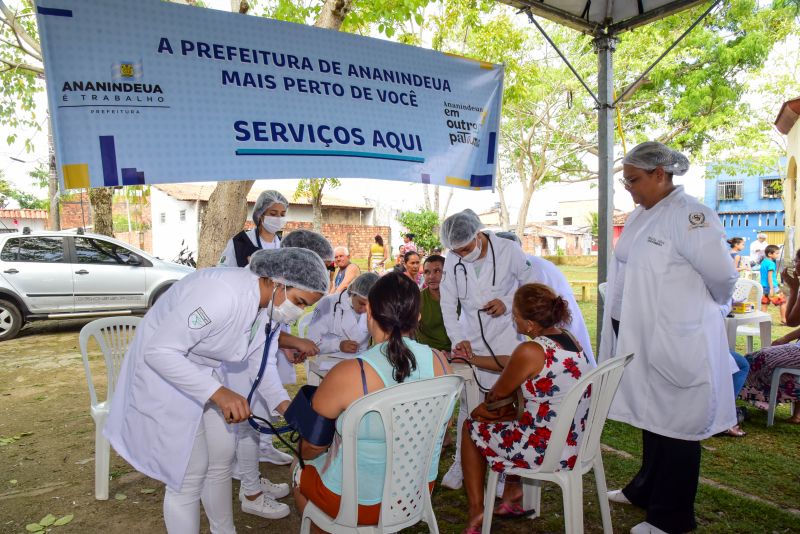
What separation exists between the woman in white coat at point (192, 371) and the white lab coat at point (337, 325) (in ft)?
5.92

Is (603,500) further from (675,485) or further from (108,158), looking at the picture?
(108,158)

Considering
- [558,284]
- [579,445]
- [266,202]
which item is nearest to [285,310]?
[579,445]

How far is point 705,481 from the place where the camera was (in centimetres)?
366

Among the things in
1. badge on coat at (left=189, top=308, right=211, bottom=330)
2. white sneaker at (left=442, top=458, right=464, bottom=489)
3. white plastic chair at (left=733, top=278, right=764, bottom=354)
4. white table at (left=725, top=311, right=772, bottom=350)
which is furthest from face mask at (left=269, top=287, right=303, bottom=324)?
white plastic chair at (left=733, top=278, right=764, bottom=354)

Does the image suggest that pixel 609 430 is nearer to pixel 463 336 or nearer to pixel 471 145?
pixel 463 336

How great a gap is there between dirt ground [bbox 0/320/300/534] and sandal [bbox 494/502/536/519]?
118 centimetres

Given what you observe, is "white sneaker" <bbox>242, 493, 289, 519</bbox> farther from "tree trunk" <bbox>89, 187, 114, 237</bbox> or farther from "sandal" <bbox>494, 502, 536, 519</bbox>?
"tree trunk" <bbox>89, 187, 114, 237</bbox>

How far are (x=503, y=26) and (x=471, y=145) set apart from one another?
9.56 meters

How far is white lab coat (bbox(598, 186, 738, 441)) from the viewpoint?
2730mm

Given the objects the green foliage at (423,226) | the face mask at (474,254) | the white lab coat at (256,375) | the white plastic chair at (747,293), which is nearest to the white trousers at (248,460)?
the white lab coat at (256,375)

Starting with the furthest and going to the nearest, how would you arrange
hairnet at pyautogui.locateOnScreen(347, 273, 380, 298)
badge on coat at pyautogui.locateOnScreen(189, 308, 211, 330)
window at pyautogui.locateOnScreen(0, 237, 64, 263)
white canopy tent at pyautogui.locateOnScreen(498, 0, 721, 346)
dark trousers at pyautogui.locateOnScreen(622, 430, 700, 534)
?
window at pyautogui.locateOnScreen(0, 237, 64, 263), white canopy tent at pyautogui.locateOnScreen(498, 0, 721, 346), hairnet at pyautogui.locateOnScreen(347, 273, 380, 298), dark trousers at pyautogui.locateOnScreen(622, 430, 700, 534), badge on coat at pyautogui.locateOnScreen(189, 308, 211, 330)

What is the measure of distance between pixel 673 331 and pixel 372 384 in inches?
65.9

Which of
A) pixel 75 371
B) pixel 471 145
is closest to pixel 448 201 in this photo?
pixel 75 371

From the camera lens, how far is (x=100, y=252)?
9.80 metres
